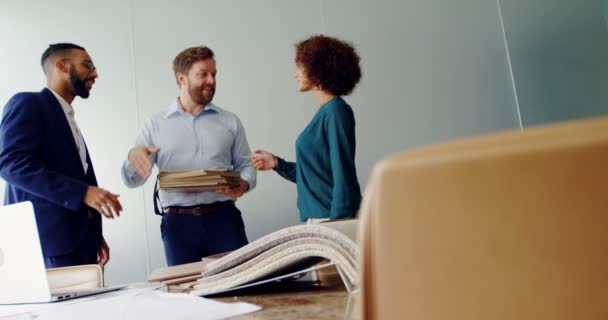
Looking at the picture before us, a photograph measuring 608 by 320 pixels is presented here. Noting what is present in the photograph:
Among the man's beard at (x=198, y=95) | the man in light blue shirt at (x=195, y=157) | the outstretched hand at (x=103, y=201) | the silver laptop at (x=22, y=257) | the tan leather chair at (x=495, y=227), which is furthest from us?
the man's beard at (x=198, y=95)

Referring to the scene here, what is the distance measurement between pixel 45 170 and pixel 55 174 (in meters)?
0.05

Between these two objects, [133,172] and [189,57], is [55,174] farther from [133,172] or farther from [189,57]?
[189,57]

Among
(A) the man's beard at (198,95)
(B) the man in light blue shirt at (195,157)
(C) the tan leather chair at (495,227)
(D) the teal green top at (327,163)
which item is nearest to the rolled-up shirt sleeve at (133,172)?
(B) the man in light blue shirt at (195,157)

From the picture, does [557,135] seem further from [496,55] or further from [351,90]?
[496,55]

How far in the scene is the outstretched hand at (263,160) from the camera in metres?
3.30

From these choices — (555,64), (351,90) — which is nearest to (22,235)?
(351,90)

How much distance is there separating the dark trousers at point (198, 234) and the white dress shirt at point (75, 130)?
56 centimetres

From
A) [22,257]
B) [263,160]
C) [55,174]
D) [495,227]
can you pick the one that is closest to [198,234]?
[263,160]

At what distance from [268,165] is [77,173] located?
1063 mm

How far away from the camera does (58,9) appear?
335 centimetres

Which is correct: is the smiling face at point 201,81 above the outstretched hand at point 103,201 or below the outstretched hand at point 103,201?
above

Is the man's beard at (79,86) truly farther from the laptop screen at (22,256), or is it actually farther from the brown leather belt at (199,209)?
the laptop screen at (22,256)

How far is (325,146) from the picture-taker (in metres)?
3.16

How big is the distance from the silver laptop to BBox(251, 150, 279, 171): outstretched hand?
7.50 feet
